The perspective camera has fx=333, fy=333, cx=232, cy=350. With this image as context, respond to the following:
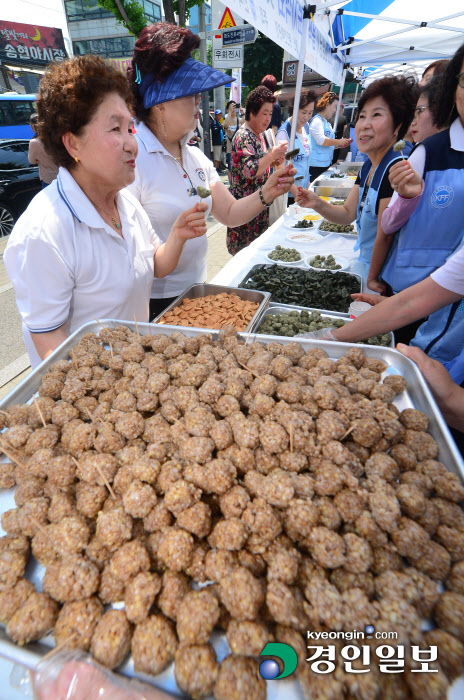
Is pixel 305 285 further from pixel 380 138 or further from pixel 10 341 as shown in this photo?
pixel 10 341

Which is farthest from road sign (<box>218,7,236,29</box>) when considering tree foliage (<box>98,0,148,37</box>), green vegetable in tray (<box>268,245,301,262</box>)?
green vegetable in tray (<box>268,245,301,262</box>)

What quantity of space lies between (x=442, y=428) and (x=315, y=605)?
2.84ft

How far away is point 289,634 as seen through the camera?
924mm

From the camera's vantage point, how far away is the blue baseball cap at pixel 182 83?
8.06ft

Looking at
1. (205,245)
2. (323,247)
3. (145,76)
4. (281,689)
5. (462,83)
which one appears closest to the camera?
(281,689)

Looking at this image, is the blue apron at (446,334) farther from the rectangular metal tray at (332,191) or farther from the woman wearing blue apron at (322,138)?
the woman wearing blue apron at (322,138)

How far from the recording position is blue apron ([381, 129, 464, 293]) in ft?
8.52

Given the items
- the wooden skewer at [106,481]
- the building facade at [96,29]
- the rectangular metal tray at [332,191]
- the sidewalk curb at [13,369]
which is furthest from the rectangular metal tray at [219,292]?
the building facade at [96,29]

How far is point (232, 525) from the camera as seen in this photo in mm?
1084

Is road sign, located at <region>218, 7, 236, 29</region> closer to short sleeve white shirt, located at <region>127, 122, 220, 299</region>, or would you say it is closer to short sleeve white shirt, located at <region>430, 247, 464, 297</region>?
short sleeve white shirt, located at <region>127, 122, 220, 299</region>

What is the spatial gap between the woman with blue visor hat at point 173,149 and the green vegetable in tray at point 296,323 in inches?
40.4

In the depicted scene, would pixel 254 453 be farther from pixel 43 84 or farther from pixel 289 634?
pixel 43 84

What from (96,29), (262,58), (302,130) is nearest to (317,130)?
(302,130)

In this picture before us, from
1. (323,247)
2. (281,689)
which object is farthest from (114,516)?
(323,247)
